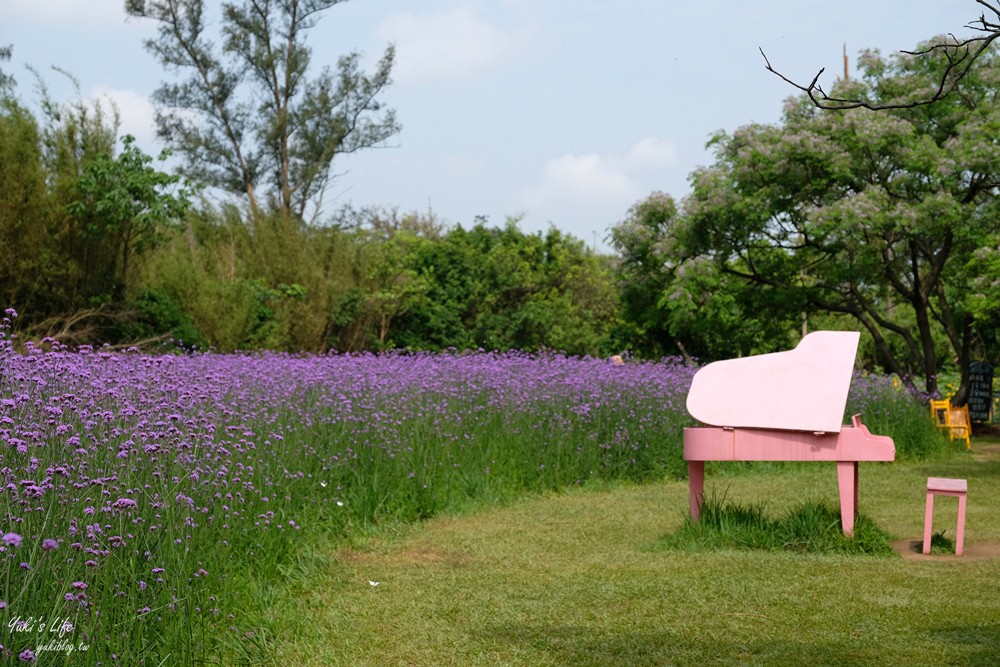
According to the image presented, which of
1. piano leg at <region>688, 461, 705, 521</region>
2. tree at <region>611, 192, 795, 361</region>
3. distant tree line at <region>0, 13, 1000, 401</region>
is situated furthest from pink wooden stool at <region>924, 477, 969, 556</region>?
tree at <region>611, 192, 795, 361</region>

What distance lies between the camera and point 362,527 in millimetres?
8805

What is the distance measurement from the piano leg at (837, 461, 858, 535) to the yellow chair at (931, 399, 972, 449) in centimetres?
955

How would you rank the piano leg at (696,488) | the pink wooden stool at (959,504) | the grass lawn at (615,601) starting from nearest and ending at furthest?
the grass lawn at (615,601)
the pink wooden stool at (959,504)
the piano leg at (696,488)

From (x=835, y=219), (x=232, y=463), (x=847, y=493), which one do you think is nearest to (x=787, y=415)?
(x=847, y=493)

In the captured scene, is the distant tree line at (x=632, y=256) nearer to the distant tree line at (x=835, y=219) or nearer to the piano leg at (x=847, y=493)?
the distant tree line at (x=835, y=219)

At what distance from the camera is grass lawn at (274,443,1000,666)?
5539 millimetres

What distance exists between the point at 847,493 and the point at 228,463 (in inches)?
175

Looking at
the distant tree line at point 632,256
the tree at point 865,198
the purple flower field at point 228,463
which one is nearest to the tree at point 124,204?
the distant tree line at point 632,256

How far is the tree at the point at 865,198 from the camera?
18.8m

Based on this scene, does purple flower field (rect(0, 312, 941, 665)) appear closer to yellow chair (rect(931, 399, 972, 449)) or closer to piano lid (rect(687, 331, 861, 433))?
yellow chair (rect(931, 399, 972, 449))

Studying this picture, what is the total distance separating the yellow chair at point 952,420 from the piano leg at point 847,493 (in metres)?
9.55

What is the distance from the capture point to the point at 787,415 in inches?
325

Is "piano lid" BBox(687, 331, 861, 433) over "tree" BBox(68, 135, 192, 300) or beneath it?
beneath

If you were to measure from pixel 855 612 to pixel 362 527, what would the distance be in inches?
157
